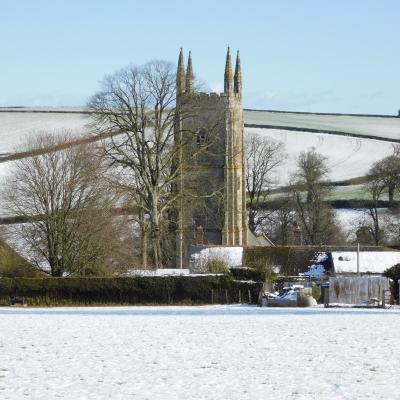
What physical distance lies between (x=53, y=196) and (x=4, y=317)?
22.3 meters

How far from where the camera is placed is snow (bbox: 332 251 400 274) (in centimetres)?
6644

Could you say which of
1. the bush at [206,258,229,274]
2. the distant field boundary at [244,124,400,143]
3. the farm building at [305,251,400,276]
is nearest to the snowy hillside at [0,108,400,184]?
the distant field boundary at [244,124,400,143]

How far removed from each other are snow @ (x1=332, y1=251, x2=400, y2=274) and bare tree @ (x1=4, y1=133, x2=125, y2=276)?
43.3ft

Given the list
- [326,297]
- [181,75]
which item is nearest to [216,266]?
[326,297]

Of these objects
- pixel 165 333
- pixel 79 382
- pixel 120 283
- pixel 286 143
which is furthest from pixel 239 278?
pixel 286 143

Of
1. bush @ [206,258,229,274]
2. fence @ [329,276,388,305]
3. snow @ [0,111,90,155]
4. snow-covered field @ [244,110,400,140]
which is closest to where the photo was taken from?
fence @ [329,276,388,305]

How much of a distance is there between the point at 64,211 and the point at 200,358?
37656mm

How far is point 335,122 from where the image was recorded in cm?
15350

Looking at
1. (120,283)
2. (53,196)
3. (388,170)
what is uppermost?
(388,170)

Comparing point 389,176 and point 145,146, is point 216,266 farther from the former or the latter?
point 389,176

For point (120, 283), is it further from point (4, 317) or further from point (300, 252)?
point (300, 252)

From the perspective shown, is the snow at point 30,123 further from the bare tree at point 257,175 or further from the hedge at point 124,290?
the hedge at point 124,290

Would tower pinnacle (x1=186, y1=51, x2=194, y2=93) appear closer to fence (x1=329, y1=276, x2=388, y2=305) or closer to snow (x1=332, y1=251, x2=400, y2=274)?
snow (x1=332, y1=251, x2=400, y2=274)

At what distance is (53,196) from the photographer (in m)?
62.9
